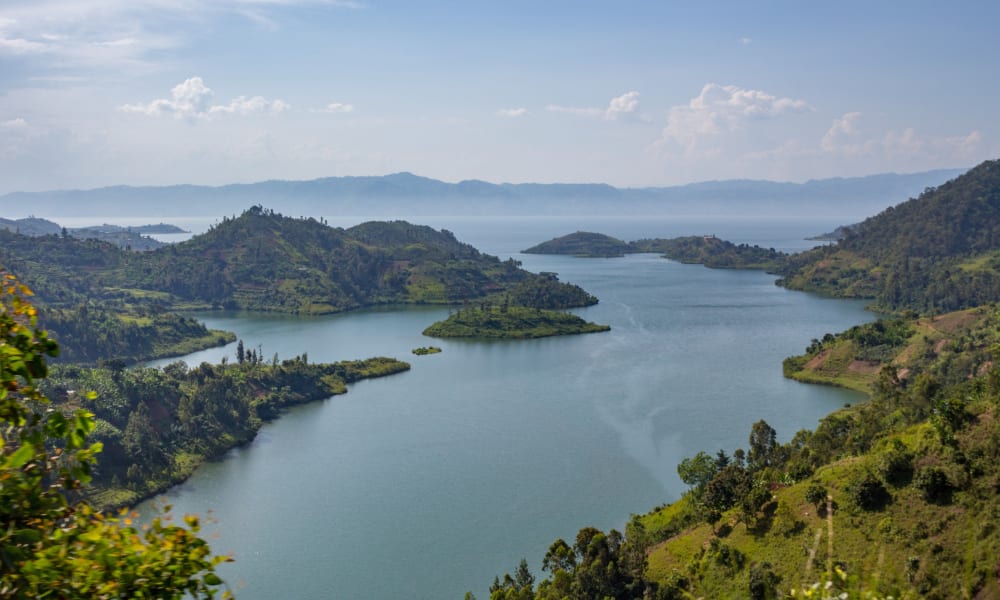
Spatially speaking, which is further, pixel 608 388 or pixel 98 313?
pixel 98 313

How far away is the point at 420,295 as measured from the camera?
Result: 486 ft

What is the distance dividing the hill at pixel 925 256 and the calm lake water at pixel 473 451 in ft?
105

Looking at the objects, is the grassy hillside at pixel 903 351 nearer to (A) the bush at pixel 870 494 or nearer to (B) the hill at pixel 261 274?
(A) the bush at pixel 870 494

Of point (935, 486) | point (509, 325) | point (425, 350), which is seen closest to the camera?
point (935, 486)

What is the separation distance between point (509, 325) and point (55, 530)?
10208cm

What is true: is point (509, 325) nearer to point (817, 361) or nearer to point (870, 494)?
point (817, 361)

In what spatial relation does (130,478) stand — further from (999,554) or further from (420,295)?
(420,295)

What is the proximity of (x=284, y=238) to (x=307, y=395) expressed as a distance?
350ft

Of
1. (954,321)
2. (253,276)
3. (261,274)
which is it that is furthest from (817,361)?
(253,276)

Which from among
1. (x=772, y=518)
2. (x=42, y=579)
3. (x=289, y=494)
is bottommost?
(x=289, y=494)

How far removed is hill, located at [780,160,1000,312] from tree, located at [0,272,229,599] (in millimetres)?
131011

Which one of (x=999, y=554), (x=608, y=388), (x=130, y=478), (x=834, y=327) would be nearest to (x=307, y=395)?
(x=130, y=478)

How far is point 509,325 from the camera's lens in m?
108

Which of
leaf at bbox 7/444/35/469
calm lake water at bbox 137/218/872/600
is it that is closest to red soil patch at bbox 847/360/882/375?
calm lake water at bbox 137/218/872/600
